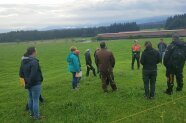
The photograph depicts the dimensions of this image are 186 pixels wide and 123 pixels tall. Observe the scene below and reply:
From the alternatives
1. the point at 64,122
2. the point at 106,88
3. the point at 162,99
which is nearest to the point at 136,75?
the point at 106,88

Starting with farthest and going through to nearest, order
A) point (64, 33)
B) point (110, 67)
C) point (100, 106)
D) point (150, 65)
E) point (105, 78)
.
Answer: point (64, 33)
point (105, 78)
point (110, 67)
point (150, 65)
point (100, 106)

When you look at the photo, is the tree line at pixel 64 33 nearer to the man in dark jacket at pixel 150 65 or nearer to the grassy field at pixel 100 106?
the grassy field at pixel 100 106

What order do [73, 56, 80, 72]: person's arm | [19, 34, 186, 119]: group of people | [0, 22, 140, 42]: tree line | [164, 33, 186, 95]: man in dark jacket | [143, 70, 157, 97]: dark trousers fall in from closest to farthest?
[19, 34, 186, 119]: group of people < [143, 70, 157, 97]: dark trousers < [164, 33, 186, 95]: man in dark jacket < [73, 56, 80, 72]: person's arm < [0, 22, 140, 42]: tree line

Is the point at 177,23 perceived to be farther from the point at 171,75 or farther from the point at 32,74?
the point at 32,74

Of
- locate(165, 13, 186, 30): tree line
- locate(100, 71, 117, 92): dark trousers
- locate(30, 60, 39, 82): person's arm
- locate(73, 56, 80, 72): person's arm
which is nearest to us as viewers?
locate(30, 60, 39, 82): person's arm

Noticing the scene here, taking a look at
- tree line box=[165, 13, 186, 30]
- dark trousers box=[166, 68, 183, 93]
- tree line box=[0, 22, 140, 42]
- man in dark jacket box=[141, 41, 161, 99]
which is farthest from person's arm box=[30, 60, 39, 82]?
tree line box=[0, 22, 140, 42]

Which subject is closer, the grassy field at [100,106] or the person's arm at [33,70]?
the person's arm at [33,70]

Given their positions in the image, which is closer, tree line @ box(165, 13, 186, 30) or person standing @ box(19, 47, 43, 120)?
person standing @ box(19, 47, 43, 120)

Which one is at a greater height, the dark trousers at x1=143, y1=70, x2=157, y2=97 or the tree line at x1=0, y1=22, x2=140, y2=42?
the dark trousers at x1=143, y1=70, x2=157, y2=97

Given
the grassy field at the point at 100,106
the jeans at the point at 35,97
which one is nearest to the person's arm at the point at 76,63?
the grassy field at the point at 100,106

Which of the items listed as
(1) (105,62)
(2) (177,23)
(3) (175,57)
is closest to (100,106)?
(1) (105,62)

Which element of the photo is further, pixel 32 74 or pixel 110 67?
pixel 110 67

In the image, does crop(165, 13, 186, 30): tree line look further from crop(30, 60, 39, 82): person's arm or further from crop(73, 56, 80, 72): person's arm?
crop(30, 60, 39, 82): person's arm

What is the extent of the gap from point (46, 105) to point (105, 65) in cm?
308
